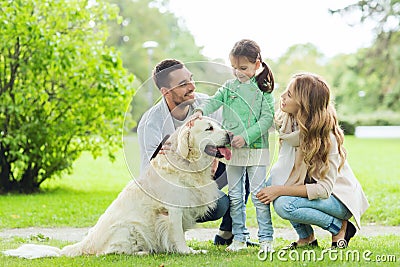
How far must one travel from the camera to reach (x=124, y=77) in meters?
11.2

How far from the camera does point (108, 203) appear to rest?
405 inches

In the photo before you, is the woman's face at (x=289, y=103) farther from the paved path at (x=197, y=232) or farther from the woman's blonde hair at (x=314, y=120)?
the paved path at (x=197, y=232)

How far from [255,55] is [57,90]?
6.55 meters

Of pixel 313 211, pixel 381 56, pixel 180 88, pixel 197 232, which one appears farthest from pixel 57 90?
pixel 381 56

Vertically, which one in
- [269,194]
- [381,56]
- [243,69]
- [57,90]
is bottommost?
[269,194]

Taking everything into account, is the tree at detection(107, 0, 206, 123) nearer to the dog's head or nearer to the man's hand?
the man's hand

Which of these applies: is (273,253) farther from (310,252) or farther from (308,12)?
(308,12)

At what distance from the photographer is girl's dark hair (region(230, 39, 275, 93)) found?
5465 mm

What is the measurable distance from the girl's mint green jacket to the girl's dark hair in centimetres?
6

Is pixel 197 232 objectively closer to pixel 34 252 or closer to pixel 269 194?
pixel 269 194

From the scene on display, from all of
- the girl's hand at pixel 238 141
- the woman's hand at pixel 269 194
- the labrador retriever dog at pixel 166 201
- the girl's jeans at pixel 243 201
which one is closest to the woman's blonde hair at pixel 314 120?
the woman's hand at pixel 269 194

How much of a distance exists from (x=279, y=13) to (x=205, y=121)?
4435cm

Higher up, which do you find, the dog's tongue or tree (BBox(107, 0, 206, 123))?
tree (BBox(107, 0, 206, 123))

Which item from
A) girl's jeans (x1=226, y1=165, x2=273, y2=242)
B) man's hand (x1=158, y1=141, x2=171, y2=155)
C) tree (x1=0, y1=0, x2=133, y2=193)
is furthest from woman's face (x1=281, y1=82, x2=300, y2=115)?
tree (x1=0, y1=0, x2=133, y2=193)
